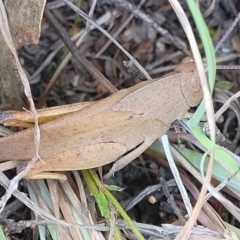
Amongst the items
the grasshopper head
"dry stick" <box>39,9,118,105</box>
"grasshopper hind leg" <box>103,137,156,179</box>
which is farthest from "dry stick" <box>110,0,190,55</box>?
"grasshopper hind leg" <box>103,137,156,179</box>

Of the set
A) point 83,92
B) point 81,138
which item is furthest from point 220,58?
point 81,138

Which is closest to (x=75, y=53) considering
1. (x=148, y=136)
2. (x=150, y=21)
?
(x=150, y=21)

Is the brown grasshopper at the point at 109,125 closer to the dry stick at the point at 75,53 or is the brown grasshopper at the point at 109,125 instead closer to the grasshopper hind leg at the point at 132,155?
the grasshopper hind leg at the point at 132,155

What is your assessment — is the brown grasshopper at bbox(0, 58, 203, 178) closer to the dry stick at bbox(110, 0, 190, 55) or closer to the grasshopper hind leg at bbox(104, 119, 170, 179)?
the grasshopper hind leg at bbox(104, 119, 170, 179)

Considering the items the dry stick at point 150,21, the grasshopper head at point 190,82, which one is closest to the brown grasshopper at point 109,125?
the grasshopper head at point 190,82

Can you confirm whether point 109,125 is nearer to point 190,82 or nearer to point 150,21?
point 190,82

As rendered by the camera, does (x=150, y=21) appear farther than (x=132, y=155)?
Yes

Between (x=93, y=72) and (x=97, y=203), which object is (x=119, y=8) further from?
(x=97, y=203)
